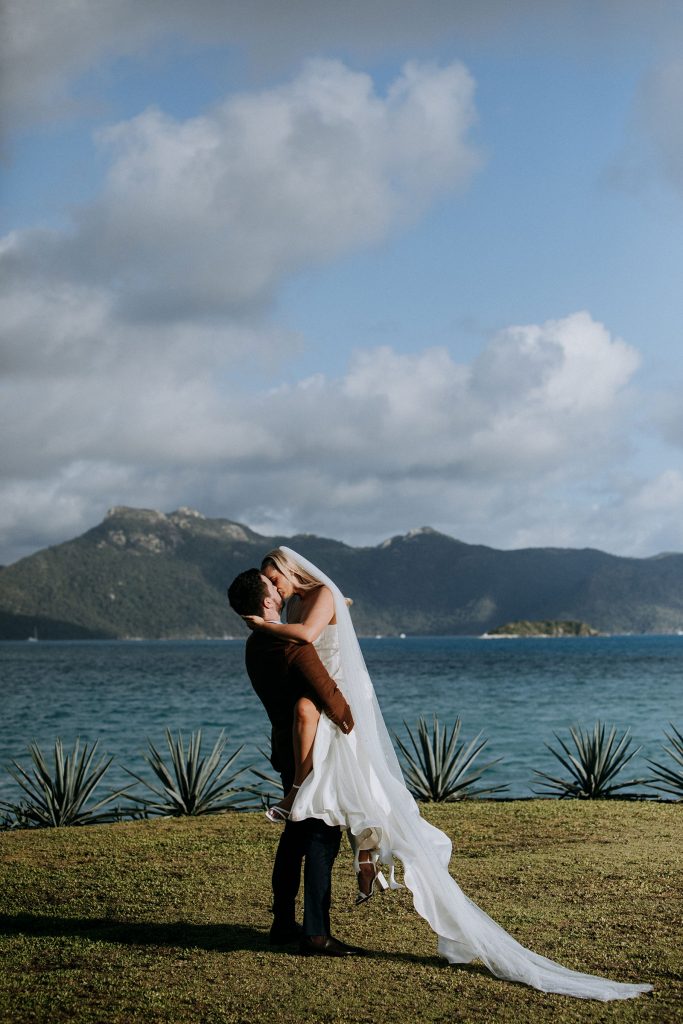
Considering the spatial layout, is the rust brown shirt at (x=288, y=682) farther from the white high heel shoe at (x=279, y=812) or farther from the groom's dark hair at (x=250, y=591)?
the white high heel shoe at (x=279, y=812)

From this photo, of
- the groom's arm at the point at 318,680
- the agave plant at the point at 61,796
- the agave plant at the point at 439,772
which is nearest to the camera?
the groom's arm at the point at 318,680

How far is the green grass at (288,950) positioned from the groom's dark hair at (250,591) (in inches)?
66.2

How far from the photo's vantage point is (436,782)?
1195cm

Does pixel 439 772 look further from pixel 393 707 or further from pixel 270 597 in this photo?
pixel 393 707

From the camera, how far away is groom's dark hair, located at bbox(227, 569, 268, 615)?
500 cm

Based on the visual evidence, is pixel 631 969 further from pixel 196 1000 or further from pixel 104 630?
pixel 104 630

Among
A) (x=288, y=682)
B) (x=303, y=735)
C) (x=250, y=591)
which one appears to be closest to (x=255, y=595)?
(x=250, y=591)

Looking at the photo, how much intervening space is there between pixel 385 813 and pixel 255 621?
3.67 feet

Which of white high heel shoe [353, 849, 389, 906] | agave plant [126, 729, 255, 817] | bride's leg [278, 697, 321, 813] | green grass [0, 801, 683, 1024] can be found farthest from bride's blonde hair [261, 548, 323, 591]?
agave plant [126, 729, 255, 817]

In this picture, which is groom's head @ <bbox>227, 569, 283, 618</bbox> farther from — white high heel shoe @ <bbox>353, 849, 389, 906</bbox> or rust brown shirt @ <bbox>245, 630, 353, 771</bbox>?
white high heel shoe @ <bbox>353, 849, 389, 906</bbox>

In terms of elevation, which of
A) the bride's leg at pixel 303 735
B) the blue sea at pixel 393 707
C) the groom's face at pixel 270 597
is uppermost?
the groom's face at pixel 270 597

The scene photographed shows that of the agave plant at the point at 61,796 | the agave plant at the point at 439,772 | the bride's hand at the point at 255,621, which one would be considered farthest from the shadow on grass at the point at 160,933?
the agave plant at the point at 439,772

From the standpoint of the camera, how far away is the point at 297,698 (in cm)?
502

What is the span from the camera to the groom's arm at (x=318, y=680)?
4.96 metres
